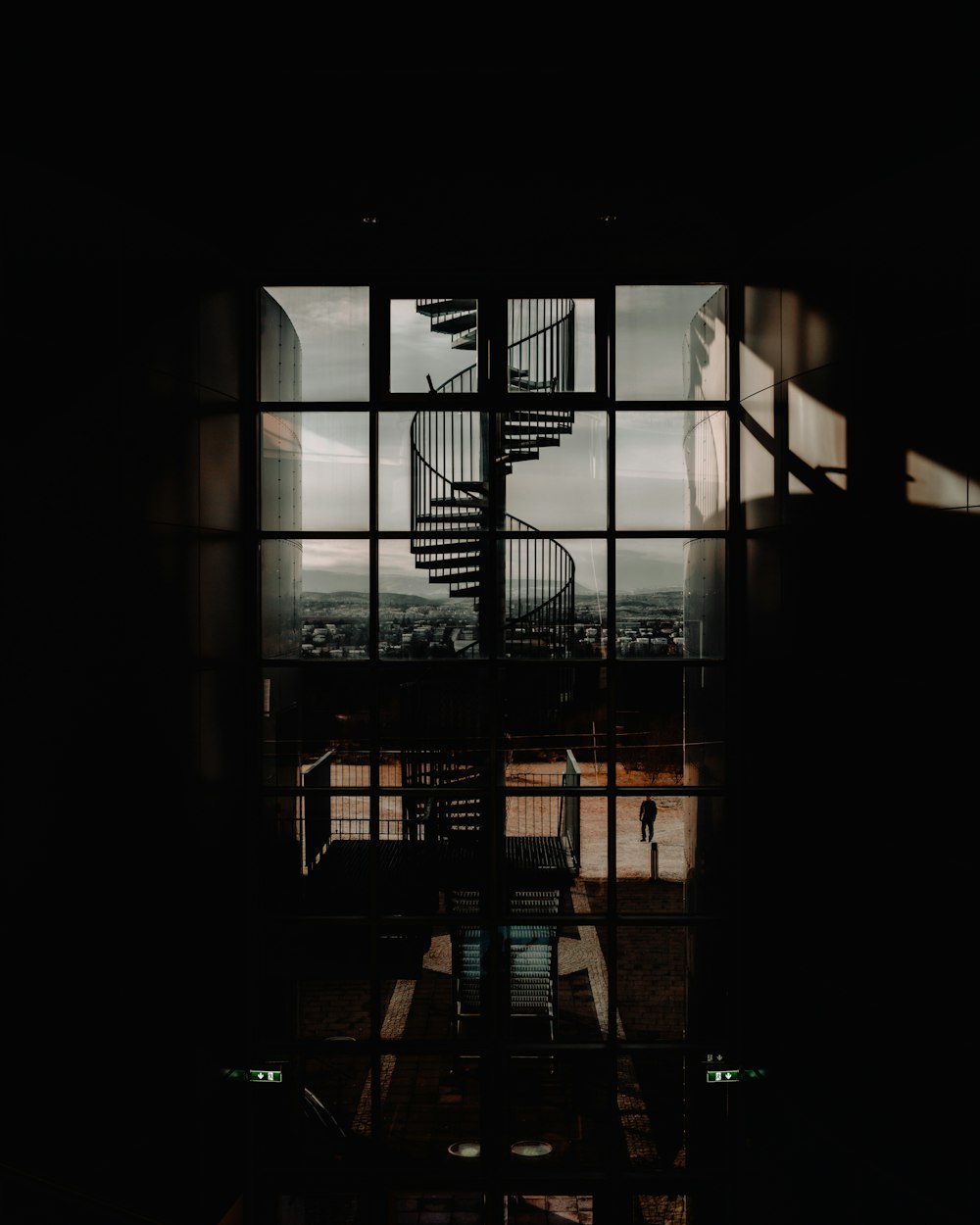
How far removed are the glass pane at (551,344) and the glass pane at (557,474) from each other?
235 mm

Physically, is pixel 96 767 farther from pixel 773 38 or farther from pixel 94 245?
pixel 773 38

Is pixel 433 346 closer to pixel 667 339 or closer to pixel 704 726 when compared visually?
pixel 667 339

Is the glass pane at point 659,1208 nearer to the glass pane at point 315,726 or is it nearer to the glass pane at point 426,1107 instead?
the glass pane at point 426,1107

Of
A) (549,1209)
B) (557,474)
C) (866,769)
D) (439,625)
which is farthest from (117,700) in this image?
(549,1209)

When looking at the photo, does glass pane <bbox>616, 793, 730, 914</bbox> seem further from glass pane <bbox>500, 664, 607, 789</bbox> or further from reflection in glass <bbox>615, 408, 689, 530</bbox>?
reflection in glass <bbox>615, 408, 689, 530</bbox>

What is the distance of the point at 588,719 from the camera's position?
534 centimetres

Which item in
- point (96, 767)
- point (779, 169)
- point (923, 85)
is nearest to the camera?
point (923, 85)

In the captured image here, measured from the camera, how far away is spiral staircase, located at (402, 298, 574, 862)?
533 centimetres

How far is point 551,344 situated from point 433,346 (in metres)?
0.82

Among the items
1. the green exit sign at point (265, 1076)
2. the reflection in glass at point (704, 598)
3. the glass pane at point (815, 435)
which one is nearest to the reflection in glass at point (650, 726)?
the reflection in glass at point (704, 598)

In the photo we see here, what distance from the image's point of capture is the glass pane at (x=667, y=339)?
5.35 m

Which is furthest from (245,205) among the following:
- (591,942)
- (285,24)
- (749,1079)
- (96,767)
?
(749,1079)

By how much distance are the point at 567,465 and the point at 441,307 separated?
1401 mm

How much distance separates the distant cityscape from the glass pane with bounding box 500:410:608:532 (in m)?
0.60
